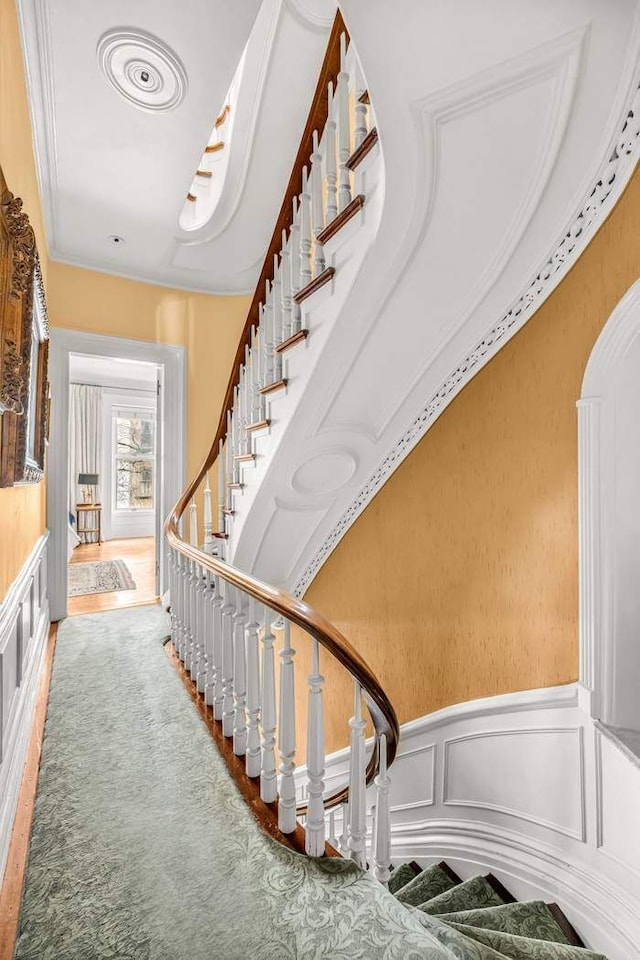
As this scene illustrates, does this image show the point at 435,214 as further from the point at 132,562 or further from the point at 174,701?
the point at 132,562

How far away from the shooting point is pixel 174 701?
2264 millimetres

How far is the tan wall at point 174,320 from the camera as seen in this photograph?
3.76 metres

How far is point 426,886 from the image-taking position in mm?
2213

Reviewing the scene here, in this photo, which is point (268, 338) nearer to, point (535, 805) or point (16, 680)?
point (16, 680)

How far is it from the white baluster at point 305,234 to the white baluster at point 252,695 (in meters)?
1.49

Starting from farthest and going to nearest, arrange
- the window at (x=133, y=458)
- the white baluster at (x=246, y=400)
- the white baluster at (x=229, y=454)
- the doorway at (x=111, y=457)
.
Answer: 1. the window at (x=133, y=458)
2. the doorway at (x=111, y=457)
3. the white baluster at (x=229, y=454)
4. the white baluster at (x=246, y=400)

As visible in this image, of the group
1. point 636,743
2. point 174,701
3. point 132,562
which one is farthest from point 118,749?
point 132,562

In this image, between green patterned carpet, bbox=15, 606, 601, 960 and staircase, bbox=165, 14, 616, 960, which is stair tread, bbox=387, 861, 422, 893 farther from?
green patterned carpet, bbox=15, 606, 601, 960

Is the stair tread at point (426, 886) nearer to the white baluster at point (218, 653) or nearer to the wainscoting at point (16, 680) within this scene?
the white baluster at point (218, 653)

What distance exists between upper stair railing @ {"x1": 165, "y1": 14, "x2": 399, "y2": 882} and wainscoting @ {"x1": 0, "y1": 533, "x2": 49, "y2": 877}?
2.38 feet

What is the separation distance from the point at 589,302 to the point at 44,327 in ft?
8.74

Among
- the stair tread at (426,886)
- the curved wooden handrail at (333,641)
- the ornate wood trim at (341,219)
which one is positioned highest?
the ornate wood trim at (341,219)

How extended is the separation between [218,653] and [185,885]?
850mm

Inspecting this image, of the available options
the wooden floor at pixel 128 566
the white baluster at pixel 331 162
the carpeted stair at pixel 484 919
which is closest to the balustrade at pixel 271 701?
the carpeted stair at pixel 484 919
